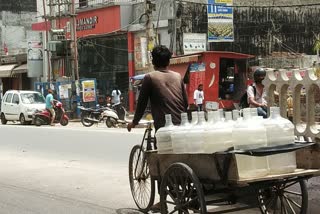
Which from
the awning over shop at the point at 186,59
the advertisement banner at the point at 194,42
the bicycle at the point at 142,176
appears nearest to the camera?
the bicycle at the point at 142,176

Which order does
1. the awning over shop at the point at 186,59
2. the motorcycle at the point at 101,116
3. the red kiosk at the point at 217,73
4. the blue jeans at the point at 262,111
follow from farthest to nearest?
the motorcycle at the point at 101,116, the awning over shop at the point at 186,59, the red kiosk at the point at 217,73, the blue jeans at the point at 262,111

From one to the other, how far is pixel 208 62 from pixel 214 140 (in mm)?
16732

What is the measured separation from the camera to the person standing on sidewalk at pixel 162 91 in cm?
546

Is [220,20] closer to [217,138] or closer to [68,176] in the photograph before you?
[68,176]

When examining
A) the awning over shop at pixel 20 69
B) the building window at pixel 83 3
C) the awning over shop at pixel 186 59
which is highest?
the building window at pixel 83 3

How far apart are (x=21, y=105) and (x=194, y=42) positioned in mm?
9117

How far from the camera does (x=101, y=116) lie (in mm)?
22250

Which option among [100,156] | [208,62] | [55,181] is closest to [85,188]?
[55,181]

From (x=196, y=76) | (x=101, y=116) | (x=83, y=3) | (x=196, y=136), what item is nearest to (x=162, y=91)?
(x=196, y=136)

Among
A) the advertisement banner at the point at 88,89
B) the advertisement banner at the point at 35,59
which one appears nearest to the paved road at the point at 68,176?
the advertisement banner at the point at 88,89

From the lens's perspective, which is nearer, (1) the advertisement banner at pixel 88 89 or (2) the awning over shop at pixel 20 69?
(1) the advertisement banner at pixel 88 89

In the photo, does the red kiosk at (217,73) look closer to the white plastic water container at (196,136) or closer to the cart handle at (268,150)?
the white plastic water container at (196,136)

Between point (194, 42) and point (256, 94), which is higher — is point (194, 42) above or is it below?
above

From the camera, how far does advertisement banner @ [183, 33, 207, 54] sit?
24781 mm
